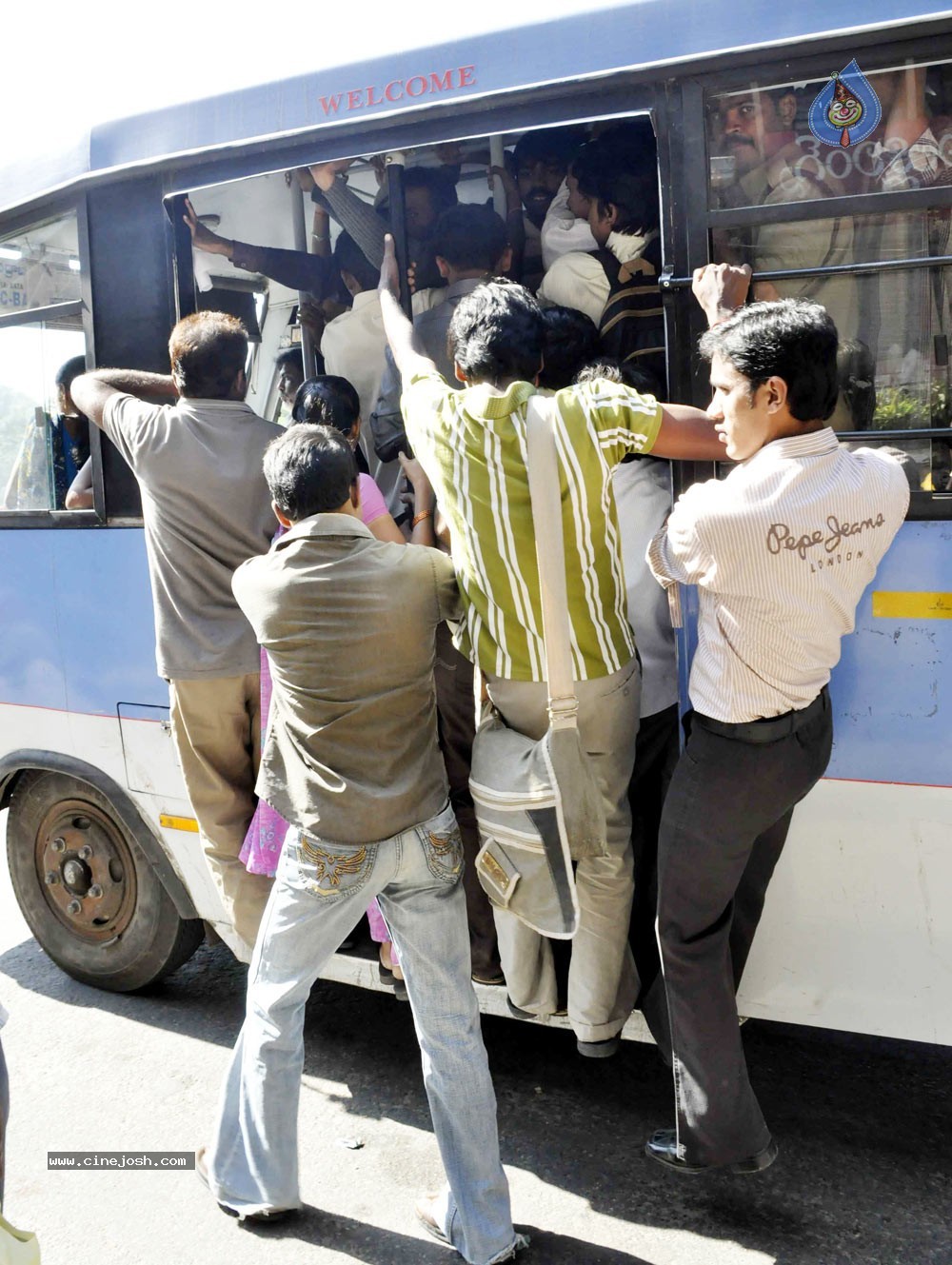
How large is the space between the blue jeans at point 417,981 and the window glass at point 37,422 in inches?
69.2

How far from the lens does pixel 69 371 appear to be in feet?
12.4

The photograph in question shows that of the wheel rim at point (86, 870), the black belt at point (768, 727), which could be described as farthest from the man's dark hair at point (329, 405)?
the wheel rim at point (86, 870)

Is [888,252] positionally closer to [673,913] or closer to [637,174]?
[637,174]

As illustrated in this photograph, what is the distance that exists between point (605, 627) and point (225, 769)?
1.33 m

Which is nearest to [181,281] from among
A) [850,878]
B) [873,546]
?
[873,546]

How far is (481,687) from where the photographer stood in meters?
2.81

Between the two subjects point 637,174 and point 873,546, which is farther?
point 637,174

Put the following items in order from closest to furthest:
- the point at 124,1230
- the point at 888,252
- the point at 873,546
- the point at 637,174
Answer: the point at 873,546
the point at 888,252
the point at 124,1230
the point at 637,174

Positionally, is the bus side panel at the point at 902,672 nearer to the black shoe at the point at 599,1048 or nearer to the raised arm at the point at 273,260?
the black shoe at the point at 599,1048

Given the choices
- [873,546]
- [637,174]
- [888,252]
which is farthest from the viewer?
[637,174]

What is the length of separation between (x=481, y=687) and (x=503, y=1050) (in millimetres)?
1535

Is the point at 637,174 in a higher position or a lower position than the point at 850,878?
higher

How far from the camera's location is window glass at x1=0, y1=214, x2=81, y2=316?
364 centimetres

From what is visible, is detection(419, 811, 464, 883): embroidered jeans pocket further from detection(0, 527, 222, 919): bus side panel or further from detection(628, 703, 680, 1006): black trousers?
detection(0, 527, 222, 919): bus side panel
